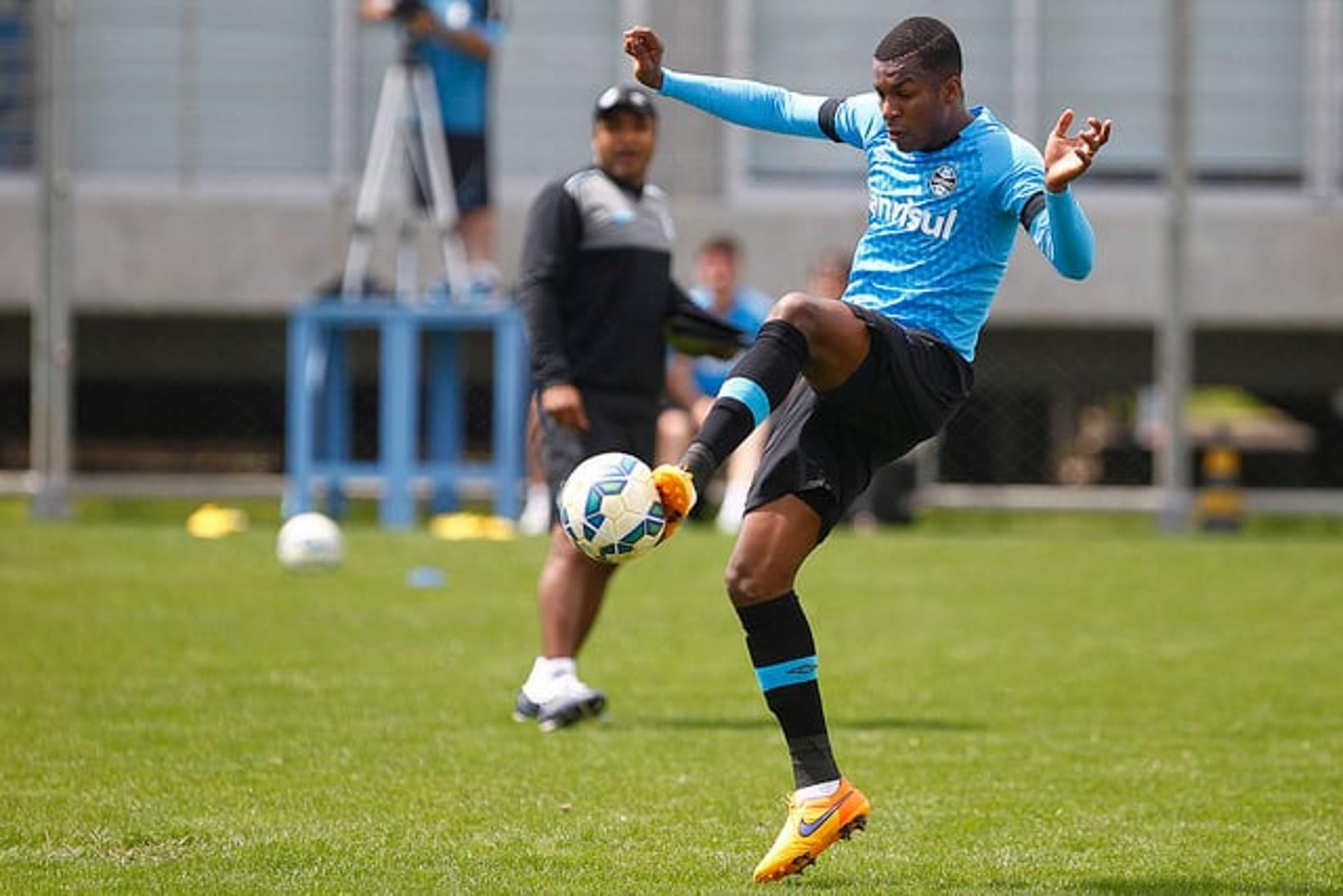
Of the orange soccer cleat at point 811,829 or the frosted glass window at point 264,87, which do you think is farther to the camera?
the frosted glass window at point 264,87

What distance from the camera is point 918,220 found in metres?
6.19

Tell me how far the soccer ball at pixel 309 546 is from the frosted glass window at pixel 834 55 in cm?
640

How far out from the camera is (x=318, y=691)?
8742mm

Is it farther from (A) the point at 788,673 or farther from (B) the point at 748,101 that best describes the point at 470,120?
(A) the point at 788,673

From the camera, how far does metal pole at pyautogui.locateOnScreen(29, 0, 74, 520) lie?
1537cm

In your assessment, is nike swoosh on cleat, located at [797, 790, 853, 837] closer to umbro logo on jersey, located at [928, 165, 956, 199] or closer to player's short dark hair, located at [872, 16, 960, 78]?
umbro logo on jersey, located at [928, 165, 956, 199]

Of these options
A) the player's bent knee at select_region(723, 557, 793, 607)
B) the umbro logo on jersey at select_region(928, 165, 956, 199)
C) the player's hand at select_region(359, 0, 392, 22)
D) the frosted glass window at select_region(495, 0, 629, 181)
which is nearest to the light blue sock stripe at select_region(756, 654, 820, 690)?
the player's bent knee at select_region(723, 557, 793, 607)

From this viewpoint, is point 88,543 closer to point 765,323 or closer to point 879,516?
point 879,516

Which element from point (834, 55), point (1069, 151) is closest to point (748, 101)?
point (1069, 151)

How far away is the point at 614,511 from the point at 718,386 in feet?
31.5

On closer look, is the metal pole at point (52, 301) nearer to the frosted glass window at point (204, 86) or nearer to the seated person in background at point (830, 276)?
the frosted glass window at point (204, 86)

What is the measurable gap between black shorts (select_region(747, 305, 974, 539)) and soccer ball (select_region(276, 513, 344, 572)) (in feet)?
21.6

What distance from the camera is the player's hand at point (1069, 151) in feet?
18.6

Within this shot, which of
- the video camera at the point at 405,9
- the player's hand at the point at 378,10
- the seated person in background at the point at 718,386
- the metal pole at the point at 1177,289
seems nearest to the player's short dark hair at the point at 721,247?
the seated person in background at the point at 718,386
